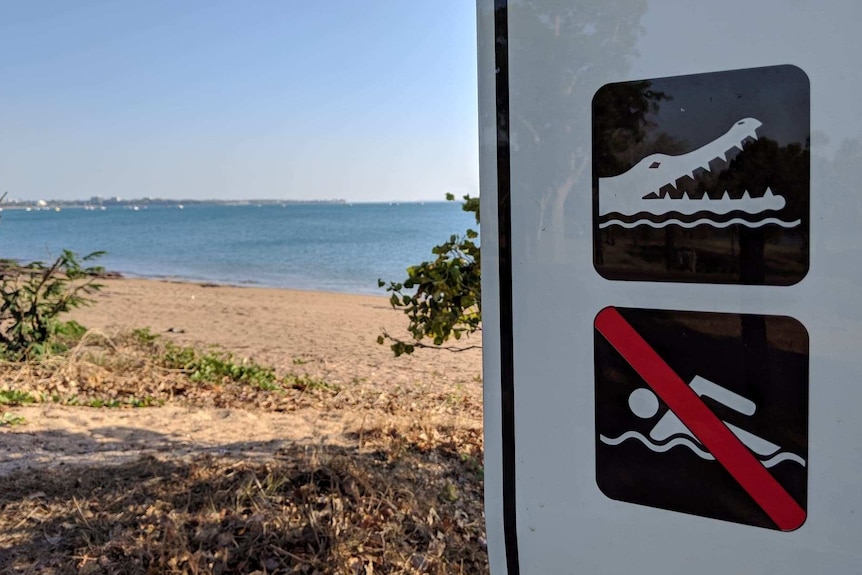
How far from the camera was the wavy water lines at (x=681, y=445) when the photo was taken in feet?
3.93

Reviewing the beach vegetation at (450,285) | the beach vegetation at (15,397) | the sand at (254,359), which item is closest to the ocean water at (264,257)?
the sand at (254,359)

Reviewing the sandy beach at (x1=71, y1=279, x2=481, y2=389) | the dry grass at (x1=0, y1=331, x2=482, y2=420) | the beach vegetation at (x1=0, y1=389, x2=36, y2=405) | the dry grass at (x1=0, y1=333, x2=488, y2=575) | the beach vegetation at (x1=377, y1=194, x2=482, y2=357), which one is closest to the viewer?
the dry grass at (x1=0, y1=333, x2=488, y2=575)

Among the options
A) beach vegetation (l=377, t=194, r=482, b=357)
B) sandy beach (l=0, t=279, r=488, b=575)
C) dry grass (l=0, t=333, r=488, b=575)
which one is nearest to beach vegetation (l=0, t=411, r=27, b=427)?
sandy beach (l=0, t=279, r=488, b=575)

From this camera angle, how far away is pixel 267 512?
11.2ft

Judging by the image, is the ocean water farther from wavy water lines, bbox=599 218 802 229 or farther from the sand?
wavy water lines, bbox=599 218 802 229

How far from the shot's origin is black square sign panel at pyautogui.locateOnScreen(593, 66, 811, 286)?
118 centimetres

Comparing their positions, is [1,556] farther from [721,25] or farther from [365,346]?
[365,346]

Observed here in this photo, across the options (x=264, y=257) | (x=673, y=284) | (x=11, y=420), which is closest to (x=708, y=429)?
(x=673, y=284)

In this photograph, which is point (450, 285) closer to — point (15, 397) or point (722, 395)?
point (722, 395)

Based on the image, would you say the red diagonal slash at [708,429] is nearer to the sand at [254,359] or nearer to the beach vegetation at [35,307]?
the sand at [254,359]

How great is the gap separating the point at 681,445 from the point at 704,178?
47 centimetres

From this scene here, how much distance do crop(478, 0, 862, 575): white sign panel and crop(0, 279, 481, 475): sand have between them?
352 cm

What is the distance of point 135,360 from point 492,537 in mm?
7056

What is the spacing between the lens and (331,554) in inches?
121
